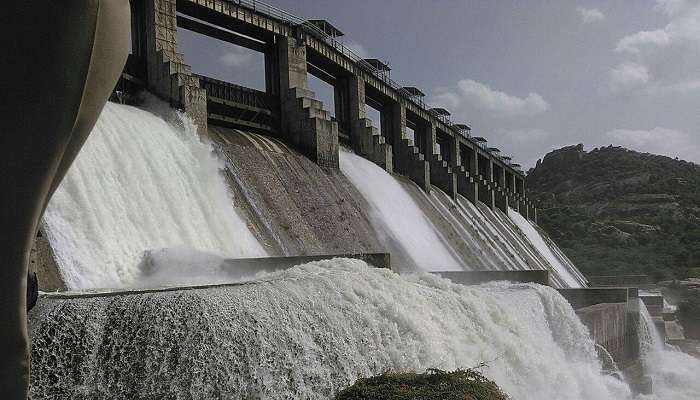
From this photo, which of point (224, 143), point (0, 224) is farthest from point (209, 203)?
point (0, 224)

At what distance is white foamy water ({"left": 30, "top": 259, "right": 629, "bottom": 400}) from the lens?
6871 millimetres

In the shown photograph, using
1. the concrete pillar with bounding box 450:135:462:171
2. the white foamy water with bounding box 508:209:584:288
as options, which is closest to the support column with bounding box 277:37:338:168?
the white foamy water with bounding box 508:209:584:288

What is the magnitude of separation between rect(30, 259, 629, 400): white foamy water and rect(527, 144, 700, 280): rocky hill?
42.1m

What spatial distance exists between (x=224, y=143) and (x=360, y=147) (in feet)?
36.4

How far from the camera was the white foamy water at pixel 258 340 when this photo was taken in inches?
271

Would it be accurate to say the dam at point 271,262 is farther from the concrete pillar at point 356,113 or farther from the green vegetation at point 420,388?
the green vegetation at point 420,388

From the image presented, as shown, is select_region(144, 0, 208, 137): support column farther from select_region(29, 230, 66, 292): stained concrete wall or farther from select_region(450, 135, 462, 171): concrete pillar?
select_region(450, 135, 462, 171): concrete pillar

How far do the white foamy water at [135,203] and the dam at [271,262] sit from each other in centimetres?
4

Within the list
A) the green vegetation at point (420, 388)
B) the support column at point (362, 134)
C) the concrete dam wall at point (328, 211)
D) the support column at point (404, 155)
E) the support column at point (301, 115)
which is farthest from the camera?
the support column at point (404, 155)

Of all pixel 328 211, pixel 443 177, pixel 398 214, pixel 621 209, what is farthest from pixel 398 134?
pixel 621 209

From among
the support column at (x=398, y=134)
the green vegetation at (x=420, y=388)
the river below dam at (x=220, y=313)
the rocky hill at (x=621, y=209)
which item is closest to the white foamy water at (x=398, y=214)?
the river below dam at (x=220, y=313)

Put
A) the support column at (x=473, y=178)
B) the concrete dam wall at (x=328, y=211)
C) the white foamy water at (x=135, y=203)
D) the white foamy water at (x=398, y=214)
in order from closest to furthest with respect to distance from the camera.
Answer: the white foamy water at (x=135, y=203), the concrete dam wall at (x=328, y=211), the white foamy water at (x=398, y=214), the support column at (x=473, y=178)

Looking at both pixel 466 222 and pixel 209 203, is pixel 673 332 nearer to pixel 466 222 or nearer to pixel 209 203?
pixel 466 222

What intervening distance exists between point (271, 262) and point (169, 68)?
7.86 m
